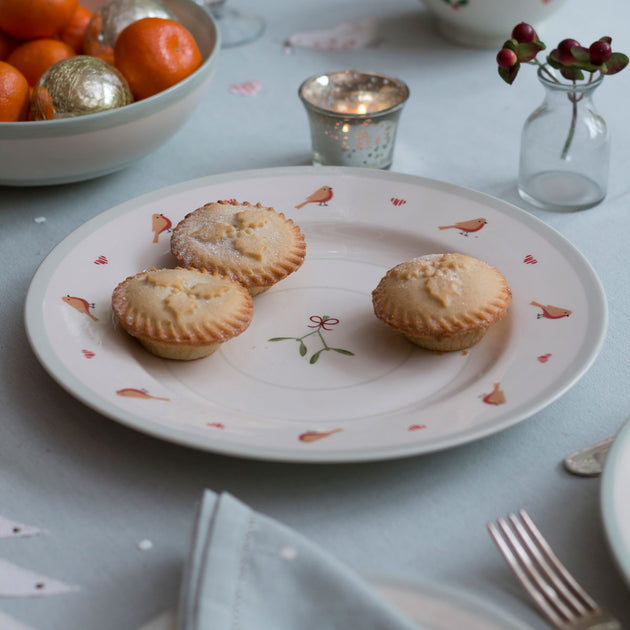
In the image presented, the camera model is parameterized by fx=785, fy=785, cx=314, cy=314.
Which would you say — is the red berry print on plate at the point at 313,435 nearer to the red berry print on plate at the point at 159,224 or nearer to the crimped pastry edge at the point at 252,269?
the crimped pastry edge at the point at 252,269

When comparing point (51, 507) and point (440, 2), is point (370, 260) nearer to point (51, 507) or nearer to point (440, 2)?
point (51, 507)

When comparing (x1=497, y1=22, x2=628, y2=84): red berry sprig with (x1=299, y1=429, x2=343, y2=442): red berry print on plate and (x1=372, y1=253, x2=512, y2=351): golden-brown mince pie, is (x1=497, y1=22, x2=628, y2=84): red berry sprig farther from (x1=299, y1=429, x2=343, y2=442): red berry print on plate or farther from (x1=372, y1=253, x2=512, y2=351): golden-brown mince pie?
(x1=299, y1=429, x2=343, y2=442): red berry print on plate

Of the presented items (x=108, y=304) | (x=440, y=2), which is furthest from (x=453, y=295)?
(x=440, y=2)

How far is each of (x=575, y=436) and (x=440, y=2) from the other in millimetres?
1281

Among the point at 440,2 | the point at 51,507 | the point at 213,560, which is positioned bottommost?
the point at 51,507

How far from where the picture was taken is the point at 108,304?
112 centimetres

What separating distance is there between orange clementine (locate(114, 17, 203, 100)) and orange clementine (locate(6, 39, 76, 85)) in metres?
0.12

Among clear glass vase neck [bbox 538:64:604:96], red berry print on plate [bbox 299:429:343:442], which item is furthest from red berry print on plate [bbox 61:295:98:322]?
clear glass vase neck [bbox 538:64:604:96]

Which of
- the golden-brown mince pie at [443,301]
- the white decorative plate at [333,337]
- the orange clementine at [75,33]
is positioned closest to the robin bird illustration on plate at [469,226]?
the white decorative plate at [333,337]

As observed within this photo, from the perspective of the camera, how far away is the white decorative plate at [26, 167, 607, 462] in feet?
2.93

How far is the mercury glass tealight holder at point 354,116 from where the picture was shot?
141 cm

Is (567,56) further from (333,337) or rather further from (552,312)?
(333,337)

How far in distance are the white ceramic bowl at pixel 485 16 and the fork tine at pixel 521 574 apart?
1.34 m

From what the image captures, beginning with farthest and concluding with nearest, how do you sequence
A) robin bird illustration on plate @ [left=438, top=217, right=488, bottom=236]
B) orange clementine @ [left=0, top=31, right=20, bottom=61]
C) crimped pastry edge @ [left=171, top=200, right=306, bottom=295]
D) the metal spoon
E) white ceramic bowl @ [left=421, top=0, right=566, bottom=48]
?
white ceramic bowl @ [left=421, top=0, right=566, bottom=48], orange clementine @ [left=0, top=31, right=20, bottom=61], robin bird illustration on plate @ [left=438, top=217, right=488, bottom=236], crimped pastry edge @ [left=171, top=200, right=306, bottom=295], the metal spoon
